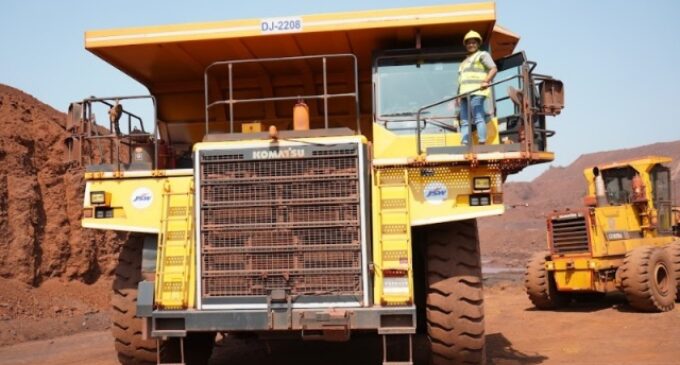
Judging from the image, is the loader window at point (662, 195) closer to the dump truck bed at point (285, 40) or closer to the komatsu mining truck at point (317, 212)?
the dump truck bed at point (285, 40)

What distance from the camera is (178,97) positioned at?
362 inches

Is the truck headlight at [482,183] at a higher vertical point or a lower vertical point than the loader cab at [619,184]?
lower

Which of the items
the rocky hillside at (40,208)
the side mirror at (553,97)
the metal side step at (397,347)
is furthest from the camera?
the rocky hillside at (40,208)

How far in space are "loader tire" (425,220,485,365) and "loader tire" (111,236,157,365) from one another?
2728 millimetres

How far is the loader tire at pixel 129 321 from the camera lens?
7.09 m

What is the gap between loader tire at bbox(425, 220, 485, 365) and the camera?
6410mm

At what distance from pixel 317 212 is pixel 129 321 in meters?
2.20

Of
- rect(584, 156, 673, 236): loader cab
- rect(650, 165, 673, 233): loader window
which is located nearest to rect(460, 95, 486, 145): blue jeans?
rect(584, 156, 673, 236): loader cab

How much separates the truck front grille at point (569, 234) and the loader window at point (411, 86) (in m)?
7.94

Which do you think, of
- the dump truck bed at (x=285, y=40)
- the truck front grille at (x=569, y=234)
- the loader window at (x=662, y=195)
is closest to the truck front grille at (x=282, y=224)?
the dump truck bed at (x=285, y=40)

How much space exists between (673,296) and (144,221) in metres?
11.0

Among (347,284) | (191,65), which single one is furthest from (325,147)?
(191,65)

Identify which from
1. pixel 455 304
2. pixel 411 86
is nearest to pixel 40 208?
pixel 411 86

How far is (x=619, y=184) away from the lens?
52.8 feet
